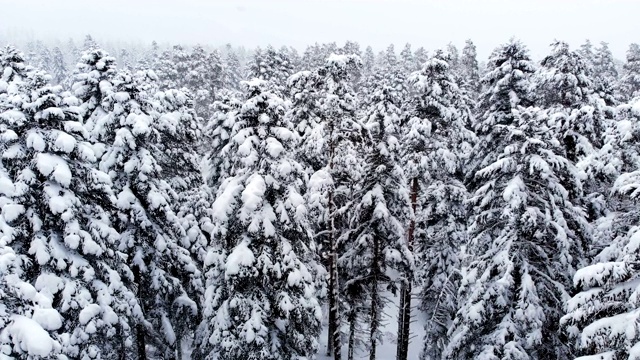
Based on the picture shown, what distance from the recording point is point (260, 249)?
48.1ft

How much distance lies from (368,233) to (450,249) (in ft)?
20.0

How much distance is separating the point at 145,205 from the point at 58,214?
394 cm

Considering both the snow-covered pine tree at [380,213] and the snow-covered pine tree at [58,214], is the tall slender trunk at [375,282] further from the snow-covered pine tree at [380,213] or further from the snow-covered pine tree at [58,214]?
the snow-covered pine tree at [58,214]

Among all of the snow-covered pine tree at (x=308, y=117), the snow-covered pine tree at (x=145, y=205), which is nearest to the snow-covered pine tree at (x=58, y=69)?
the snow-covered pine tree at (x=308, y=117)

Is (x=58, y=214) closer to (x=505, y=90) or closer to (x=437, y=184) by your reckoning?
(x=437, y=184)

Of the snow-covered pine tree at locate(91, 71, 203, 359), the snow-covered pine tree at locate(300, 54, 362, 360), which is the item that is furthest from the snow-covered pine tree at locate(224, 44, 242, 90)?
the snow-covered pine tree at locate(300, 54, 362, 360)

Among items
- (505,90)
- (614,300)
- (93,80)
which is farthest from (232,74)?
(614,300)

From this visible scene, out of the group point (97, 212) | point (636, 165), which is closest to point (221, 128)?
point (97, 212)

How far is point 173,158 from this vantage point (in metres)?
19.0

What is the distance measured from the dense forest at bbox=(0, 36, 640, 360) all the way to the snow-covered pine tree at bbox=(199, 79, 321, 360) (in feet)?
0.23

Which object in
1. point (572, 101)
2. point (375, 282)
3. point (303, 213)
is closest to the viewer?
point (303, 213)

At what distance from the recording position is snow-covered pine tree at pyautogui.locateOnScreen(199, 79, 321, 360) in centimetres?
1422

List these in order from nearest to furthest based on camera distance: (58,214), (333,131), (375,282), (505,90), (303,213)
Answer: (58,214), (303,213), (333,131), (505,90), (375,282)

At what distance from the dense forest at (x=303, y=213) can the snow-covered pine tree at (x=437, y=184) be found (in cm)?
14
